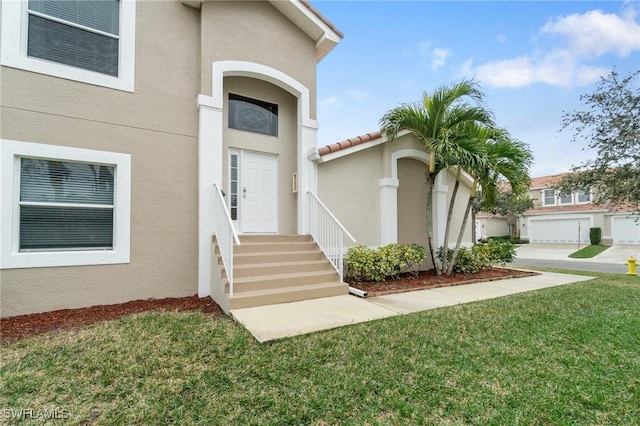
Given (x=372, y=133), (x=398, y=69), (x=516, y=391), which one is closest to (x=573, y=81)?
(x=398, y=69)

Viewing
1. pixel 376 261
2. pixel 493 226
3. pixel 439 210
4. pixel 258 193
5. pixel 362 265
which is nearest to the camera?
pixel 362 265

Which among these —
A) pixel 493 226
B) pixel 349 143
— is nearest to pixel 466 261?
pixel 349 143

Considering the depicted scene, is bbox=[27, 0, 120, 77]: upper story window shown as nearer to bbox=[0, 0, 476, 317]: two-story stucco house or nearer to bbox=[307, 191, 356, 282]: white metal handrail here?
bbox=[0, 0, 476, 317]: two-story stucco house

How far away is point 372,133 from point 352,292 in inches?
163

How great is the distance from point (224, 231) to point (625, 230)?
92.7 feet

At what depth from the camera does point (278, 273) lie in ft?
18.3

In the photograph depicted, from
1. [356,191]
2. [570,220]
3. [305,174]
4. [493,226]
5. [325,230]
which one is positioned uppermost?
[305,174]

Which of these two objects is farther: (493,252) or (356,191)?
(493,252)

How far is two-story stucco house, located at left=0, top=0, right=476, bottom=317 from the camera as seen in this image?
473cm

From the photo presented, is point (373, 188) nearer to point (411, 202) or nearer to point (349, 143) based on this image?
point (349, 143)

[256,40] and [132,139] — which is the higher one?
[256,40]

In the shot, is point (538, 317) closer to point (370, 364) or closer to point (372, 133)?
point (370, 364)

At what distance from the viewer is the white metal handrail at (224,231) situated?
15.5 feet

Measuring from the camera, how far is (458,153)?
6691 millimetres
